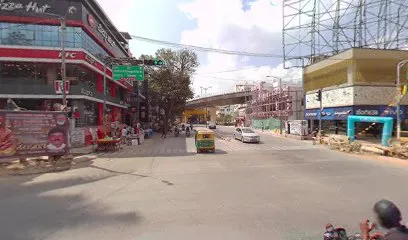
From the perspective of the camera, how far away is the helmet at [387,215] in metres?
3.38

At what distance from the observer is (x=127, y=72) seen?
3281 centimetres

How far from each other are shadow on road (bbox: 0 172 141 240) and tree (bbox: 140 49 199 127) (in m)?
45.6

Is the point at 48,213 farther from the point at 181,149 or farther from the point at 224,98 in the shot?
the point at 224,98

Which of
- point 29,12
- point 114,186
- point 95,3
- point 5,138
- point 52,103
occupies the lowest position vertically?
point 114,186

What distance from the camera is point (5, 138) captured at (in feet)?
61.4

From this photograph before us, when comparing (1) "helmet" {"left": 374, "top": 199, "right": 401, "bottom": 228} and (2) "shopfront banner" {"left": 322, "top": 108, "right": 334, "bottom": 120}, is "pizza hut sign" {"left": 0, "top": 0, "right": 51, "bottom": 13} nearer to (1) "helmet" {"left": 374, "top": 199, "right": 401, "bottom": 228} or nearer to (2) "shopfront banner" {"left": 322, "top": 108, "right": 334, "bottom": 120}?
(2) "shopfront banner" {"left": 322, "top": 108, "right": 334, "bottom": 120}

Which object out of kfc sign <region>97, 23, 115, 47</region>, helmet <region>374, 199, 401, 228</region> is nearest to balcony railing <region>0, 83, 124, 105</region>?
kfc sign <region>97, 23, 115, 47</region>

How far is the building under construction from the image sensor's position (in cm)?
5825

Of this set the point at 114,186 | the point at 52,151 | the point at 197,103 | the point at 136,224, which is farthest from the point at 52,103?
the point at 197,103

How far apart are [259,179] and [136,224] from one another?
708 centimetres

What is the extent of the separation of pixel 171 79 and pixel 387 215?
56070 mm

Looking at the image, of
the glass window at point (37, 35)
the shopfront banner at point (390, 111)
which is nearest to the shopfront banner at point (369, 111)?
the shopfront banner at point (390, 111)

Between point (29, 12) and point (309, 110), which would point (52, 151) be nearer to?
point (29, 12)

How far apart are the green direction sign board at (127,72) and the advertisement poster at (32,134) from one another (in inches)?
485
